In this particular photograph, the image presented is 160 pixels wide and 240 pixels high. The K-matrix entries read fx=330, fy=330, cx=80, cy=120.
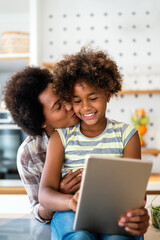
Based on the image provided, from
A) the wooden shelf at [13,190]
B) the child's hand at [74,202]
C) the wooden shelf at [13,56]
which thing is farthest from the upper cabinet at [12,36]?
the child's hand at [74,202]

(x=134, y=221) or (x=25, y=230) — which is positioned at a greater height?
(x=134, y=221)

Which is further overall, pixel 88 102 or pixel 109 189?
pixel 88 102

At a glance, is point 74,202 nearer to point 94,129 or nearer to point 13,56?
point 94,129

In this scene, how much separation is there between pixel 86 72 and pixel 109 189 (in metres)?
0.43

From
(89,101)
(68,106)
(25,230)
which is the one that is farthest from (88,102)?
(25,230)

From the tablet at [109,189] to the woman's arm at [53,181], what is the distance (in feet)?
0.34

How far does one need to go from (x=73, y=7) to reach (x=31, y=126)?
1994 millimetres

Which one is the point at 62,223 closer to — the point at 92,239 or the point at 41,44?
the point at 92,239

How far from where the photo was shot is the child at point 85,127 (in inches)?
42.6

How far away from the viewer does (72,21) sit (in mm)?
3008

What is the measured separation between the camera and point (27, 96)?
4.15ft

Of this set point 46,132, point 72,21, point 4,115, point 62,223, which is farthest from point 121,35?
point 62,223

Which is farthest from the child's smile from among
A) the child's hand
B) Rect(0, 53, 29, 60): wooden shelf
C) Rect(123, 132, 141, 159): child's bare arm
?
Rect(0, 53, 29, 60): wooden shelf

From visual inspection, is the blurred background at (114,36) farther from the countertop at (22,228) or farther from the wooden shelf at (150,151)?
the countertop at (22,228)
